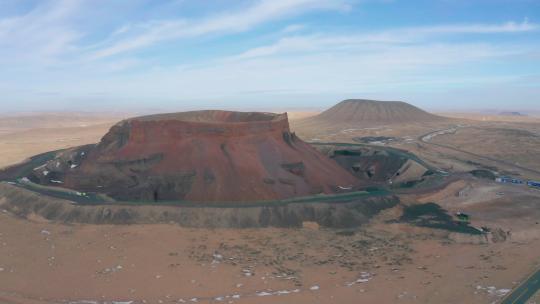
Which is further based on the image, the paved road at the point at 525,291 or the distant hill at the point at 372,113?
the distant hill at the point at 372,113

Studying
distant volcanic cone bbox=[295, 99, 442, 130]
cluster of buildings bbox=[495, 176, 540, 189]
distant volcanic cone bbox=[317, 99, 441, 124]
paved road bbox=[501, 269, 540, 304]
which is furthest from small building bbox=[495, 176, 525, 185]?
distant volcanic cone bbox=[317, 99, 441, 124]

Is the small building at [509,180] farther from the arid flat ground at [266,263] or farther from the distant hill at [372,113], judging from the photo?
the distant hill at [372,113]

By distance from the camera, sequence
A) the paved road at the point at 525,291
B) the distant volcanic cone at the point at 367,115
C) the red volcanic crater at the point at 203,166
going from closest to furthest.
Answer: the paved road at the point at 525,291, the red volcanic crater at the point at 203,166, the distant volcanic cone at the point at 367,115

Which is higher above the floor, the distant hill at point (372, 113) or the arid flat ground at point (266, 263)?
the distant hill at point (372, 113)

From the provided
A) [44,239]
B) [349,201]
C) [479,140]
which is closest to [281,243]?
[349,201]

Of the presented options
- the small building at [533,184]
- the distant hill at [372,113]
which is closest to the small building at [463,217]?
the small building at [533,184]

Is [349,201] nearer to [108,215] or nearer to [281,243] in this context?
[281,243]
